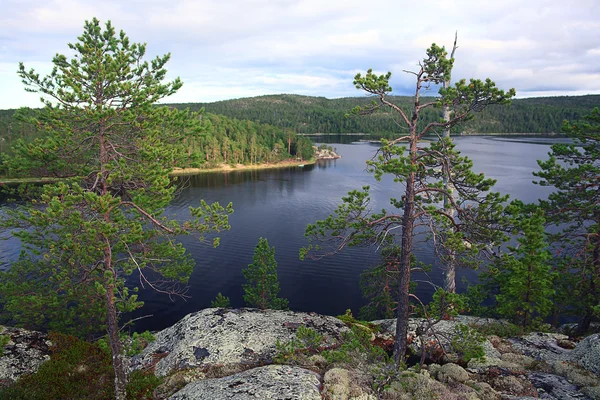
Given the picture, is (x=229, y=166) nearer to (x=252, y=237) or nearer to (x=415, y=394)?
(x=252, y=237)

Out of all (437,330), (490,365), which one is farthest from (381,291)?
(490,365)

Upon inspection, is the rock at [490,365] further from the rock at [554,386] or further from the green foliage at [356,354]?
the green foliage at [356,354]

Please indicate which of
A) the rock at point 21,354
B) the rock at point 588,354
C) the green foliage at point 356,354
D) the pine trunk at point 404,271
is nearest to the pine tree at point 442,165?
the pine trunk at point 404,271

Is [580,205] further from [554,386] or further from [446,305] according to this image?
[446,305]

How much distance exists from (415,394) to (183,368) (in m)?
8.67

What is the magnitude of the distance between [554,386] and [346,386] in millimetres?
7350

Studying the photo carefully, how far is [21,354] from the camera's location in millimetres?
13586

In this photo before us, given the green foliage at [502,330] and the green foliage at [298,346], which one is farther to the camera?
the green foliage at [502,330]

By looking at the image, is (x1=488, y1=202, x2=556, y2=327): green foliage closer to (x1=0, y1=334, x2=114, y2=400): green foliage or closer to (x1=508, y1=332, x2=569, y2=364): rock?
(x1=508, y1=332, x2=569, y2=364): rock

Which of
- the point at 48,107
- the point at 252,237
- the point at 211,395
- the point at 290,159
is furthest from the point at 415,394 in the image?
the point at 290,159

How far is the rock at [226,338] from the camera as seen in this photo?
13593mm

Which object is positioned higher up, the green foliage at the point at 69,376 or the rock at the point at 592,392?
the rock at the point at 592,392

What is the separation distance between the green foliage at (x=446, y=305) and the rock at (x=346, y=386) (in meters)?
3.39

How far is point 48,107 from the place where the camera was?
10797 millimetres
